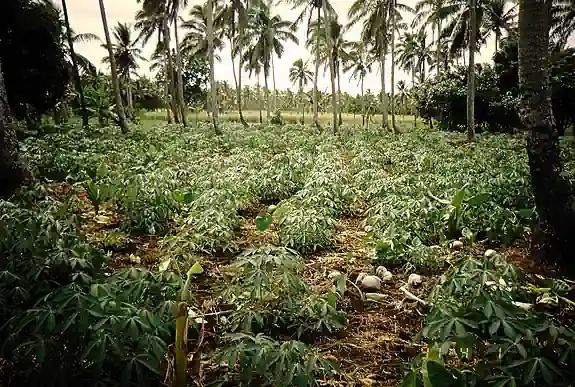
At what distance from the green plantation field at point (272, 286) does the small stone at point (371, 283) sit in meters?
0.06

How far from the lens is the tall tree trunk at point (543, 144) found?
3678mm

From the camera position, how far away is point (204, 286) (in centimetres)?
365

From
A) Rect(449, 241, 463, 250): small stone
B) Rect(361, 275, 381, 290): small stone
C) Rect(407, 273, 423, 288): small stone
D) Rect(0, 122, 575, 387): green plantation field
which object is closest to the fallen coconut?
Rect(0, 122, 575, 387): green plantation field

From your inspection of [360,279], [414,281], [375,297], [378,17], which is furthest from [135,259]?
[378,17]

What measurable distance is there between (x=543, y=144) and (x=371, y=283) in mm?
2001

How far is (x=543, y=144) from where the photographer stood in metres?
3.73

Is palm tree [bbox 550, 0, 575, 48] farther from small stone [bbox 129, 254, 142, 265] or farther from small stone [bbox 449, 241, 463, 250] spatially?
small stone [bbox 129, 254, 142, 265]

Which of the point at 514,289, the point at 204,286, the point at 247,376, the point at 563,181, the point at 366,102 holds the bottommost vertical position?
the point at 204,286

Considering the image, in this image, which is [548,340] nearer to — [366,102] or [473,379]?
[473,379]

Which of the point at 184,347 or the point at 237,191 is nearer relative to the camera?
the point at 184,347

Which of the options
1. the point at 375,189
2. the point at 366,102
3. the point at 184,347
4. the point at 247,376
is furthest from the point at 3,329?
the point at 366,102

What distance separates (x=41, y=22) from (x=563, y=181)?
52.5 feet

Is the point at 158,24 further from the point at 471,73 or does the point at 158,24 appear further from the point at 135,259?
the point at 135,259

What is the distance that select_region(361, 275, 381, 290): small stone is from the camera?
11.9ft
